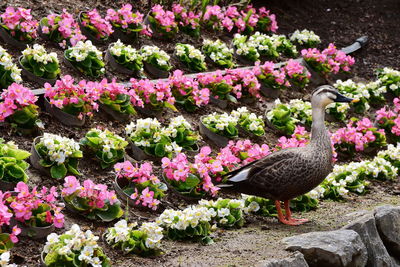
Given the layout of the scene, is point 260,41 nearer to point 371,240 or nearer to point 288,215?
point 288,215

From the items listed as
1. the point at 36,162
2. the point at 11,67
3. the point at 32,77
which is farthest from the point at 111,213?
the point at 32,77

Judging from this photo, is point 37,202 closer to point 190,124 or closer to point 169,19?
point 190,124

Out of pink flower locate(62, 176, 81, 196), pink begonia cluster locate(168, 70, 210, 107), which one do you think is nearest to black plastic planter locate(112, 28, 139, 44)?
pink begonia cluster locate(168, 70, 210, 107)

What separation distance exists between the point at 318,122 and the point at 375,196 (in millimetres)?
1389

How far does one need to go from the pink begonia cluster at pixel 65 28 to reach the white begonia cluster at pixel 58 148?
193 cm

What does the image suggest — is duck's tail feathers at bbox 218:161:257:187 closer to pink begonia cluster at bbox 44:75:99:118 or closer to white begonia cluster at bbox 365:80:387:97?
pink begonia cluster at bbox 44:75:99:118

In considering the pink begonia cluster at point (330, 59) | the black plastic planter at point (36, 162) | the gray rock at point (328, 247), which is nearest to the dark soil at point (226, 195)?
the black plastic planter at point (36, 162)

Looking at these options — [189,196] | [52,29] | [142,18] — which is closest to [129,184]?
[189,196]

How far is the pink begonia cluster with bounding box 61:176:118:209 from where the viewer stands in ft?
14.4

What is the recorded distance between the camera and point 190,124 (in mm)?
6414

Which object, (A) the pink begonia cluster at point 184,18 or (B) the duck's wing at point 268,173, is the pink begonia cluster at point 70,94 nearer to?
(B) the duck's wing at point 268,173

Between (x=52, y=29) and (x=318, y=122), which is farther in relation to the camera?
(x=52, y=29)

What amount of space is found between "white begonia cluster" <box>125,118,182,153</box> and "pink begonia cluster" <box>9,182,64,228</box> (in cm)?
138

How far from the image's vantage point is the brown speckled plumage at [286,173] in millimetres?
4840
